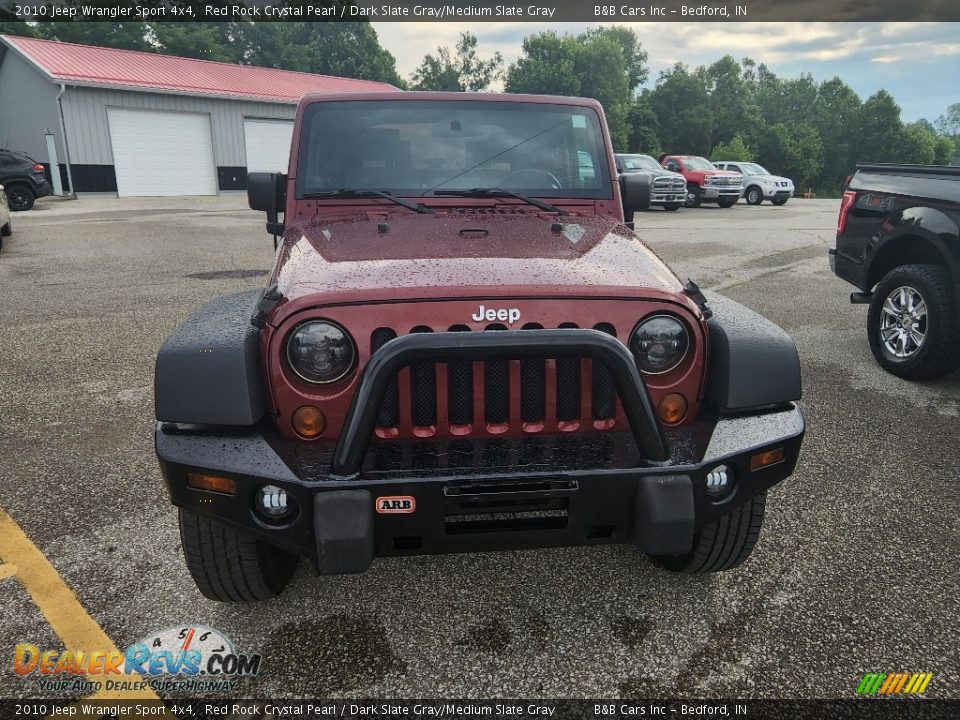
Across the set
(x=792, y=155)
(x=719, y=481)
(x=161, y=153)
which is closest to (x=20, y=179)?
(x=161, y=153)

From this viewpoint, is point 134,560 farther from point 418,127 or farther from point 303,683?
point 418,127

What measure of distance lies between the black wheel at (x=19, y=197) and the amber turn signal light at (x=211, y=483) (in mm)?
19945

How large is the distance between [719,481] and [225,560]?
1616mm

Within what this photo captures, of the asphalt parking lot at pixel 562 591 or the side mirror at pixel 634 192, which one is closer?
the asphalt parking lot at pixel 562 591

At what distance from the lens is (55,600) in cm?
260

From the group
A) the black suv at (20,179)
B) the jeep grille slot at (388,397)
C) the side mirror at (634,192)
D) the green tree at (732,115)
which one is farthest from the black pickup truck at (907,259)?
the green tree at (732,115)

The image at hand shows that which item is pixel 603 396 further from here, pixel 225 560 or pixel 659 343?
pixel 225 560

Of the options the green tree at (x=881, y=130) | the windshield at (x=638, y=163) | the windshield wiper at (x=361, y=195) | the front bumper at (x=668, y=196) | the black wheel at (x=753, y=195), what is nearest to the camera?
the windshield wiper at (x=361, y=195)

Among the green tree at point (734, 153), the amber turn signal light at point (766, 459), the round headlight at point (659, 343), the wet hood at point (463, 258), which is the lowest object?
the amber turn signal light at point (766, 459)

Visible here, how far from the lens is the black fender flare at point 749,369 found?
2.26 m

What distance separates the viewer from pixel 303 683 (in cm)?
222

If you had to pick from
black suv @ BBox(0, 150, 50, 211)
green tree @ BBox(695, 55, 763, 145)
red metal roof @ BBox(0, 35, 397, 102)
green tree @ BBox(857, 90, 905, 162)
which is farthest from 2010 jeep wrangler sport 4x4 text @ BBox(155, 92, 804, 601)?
green tree @ BBox(857, 90, 905, 162)

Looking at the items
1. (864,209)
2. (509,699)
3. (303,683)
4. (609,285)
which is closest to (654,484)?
(609,285)

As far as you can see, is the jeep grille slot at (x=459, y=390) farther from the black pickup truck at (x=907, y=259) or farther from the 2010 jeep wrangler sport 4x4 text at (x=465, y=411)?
the black pickup truck at (x=907, y=259)
